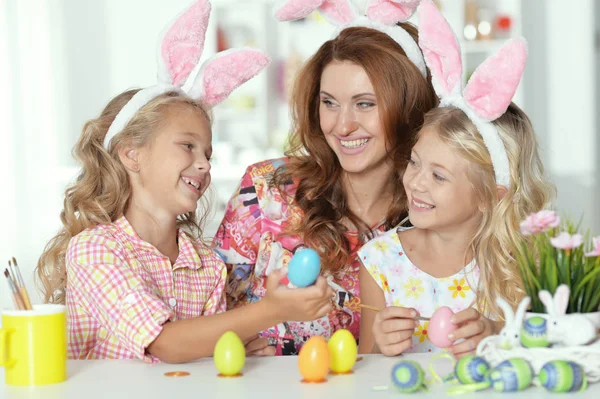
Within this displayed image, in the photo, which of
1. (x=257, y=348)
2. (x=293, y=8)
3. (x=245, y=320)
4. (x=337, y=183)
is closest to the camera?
(x=245, y=320)

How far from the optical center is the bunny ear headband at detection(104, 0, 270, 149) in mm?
1877

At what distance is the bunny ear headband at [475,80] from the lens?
5.61 ft

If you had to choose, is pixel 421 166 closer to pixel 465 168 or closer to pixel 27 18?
pixel 465 168

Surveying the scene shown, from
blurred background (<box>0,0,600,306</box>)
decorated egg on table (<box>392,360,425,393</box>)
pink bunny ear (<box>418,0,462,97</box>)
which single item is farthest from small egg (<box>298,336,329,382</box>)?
blurred background (<box>0,0,600,306</box>)

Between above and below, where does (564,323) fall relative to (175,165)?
below

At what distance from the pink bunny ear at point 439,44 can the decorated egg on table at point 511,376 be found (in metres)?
0.87

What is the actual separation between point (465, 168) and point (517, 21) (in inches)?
120

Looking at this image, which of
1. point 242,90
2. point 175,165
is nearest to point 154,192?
point 175,165

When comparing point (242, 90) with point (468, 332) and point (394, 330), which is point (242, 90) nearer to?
point (394, 330)

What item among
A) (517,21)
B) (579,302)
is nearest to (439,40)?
(579,302)

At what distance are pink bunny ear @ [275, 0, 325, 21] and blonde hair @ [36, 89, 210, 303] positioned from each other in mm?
396

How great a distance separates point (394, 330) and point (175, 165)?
655 millimetres

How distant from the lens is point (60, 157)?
16.4 ft

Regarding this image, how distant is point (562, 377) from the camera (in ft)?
3.78
